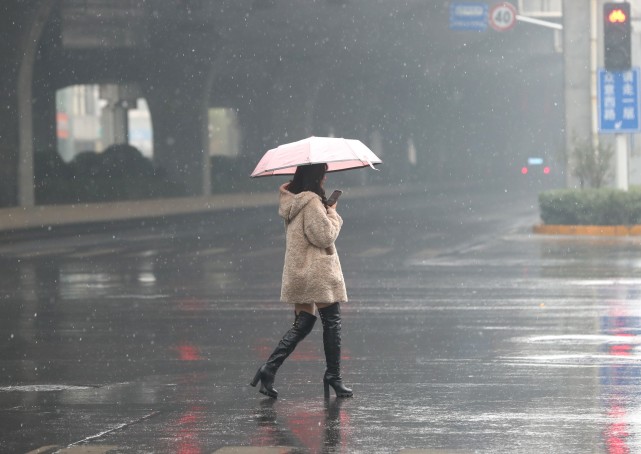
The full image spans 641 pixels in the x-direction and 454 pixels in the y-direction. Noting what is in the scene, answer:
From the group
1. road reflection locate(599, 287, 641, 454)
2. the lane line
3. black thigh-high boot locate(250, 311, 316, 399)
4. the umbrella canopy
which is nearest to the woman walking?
black thigh-high boot locate(250, 311, 316, 399)

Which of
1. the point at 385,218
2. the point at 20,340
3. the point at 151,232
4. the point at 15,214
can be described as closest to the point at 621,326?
the point at 20,340

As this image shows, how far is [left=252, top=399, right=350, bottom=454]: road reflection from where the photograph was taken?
327 inches

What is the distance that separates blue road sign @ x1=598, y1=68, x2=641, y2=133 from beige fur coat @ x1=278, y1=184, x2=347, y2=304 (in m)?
23.6

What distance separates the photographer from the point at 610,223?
1251 inches

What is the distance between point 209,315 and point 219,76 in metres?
54.5

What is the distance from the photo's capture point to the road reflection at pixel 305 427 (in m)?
8.31

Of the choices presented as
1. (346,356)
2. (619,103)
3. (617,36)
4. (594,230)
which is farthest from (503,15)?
(346,356)

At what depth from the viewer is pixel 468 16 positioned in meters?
48.5

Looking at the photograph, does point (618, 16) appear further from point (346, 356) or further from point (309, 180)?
point (309, 180)

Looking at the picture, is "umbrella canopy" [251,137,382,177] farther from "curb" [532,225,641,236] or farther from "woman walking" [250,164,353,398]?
"curb" [532,225,641,236]

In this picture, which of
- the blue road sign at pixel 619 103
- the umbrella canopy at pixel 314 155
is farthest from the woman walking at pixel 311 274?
the blue road sign at pixel 619 103

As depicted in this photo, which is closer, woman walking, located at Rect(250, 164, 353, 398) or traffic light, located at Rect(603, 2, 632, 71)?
woman walking, located at Rect(250, 164, 353, 398)

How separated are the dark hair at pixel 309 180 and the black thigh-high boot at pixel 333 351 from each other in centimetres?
79

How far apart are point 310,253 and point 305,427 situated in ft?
5.55
